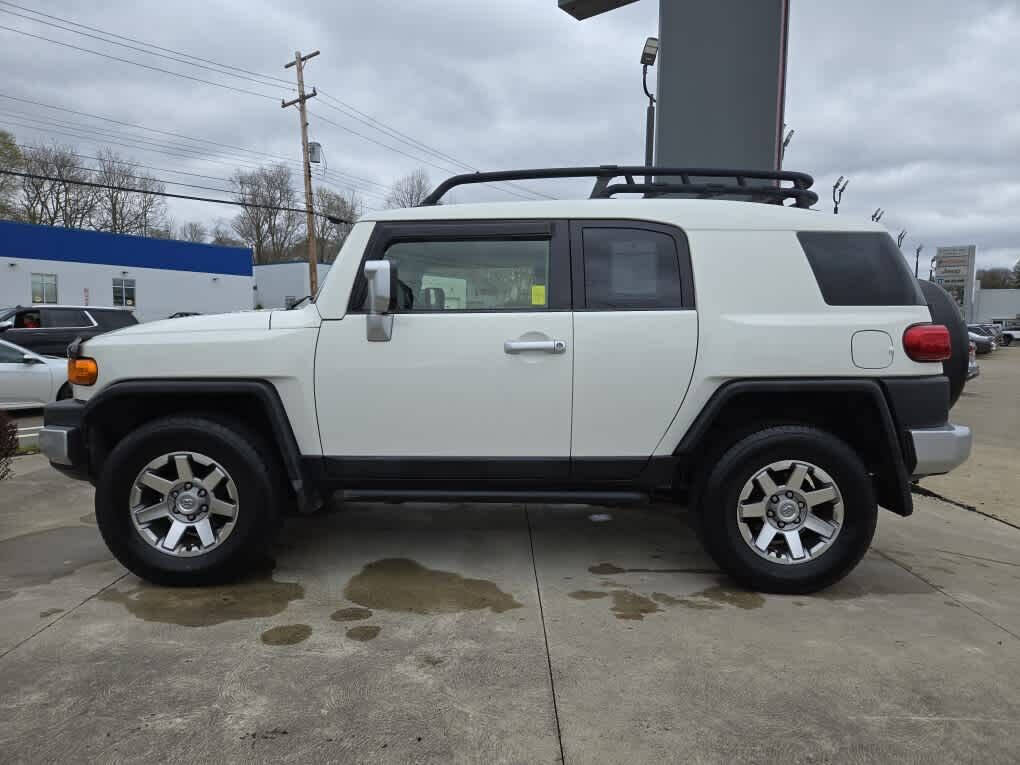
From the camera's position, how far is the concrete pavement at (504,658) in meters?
2.20

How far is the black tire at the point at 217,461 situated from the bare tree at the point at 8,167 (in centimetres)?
4960

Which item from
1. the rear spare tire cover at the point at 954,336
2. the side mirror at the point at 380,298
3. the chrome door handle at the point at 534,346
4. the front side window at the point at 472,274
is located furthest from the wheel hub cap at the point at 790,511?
the side mirror at the point at 380,298

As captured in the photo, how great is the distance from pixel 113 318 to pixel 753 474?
49.6 ft

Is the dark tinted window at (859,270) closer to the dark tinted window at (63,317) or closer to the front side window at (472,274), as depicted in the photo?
the front side window at (472,274)

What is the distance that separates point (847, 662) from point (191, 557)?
3.04 m

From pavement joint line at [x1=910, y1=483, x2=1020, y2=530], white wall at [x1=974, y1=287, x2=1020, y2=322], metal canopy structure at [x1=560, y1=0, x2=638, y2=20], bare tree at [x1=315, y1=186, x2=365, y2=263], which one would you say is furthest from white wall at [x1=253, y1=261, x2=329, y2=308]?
white wall at [x1=974, y1=287, x2=1020, y2=322]

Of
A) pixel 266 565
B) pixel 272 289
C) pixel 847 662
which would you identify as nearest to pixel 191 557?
pixel 266 565

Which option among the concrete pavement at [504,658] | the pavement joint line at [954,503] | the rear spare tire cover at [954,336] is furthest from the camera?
the pavement joint line at [954,503]

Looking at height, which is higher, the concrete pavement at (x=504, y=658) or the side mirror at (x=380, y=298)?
the side mirror at (x=380, y=298)

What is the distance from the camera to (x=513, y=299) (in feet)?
11.2

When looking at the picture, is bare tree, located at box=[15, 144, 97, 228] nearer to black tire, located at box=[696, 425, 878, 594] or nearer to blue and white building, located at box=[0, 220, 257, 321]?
blue and white building, located at box=[0, 220, 257, 321]

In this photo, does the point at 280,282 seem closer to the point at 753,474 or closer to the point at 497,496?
the point at 497,496

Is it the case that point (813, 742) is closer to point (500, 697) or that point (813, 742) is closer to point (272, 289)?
point (500, 697)

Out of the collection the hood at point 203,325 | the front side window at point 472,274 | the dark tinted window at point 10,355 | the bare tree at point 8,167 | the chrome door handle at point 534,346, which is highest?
the bare tree at point 8,167
